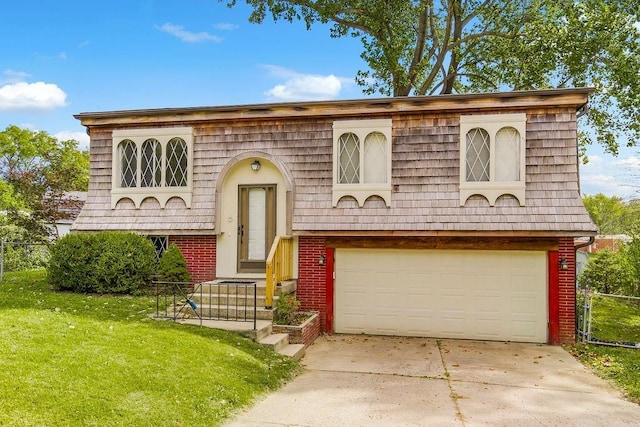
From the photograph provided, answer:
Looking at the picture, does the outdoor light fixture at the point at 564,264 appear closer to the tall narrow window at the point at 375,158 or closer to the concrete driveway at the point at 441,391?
the concrete driveway at the point at 441,391

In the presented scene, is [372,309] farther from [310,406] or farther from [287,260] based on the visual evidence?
[310,406]

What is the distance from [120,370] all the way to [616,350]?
820cm

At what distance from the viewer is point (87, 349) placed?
5.50 metres

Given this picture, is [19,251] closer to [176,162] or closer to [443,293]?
[176,162]

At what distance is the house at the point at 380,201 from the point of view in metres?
9.02

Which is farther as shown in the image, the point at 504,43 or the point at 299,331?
the point at 504,43

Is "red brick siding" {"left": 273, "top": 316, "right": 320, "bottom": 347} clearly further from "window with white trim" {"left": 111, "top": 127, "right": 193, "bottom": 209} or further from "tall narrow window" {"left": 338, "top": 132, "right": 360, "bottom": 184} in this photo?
"window with white trim" {"left": 111, "top": 127, "right": 193, "bottom": 209}

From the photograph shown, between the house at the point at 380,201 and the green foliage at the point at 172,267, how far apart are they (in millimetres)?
344

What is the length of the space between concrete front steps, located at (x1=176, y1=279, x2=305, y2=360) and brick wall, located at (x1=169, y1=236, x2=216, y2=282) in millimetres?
872

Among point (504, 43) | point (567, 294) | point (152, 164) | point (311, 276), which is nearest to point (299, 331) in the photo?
point (311, 276)

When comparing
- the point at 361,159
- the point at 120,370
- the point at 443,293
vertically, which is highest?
the point at 361,159

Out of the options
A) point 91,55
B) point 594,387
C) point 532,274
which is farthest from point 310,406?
point 91,55

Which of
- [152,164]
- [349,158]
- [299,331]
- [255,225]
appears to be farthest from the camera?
[152,164]

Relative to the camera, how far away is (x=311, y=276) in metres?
9.87
